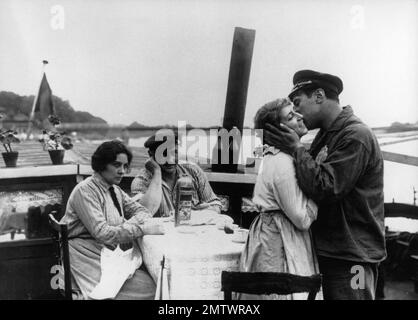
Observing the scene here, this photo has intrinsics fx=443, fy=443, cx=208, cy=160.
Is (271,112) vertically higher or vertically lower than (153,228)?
higher

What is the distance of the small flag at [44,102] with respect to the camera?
387 cm

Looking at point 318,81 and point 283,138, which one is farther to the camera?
point 318,81

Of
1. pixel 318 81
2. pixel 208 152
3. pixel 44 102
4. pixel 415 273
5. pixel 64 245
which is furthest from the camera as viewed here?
pixel 208 152

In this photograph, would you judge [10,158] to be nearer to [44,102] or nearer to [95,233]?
[44,102]

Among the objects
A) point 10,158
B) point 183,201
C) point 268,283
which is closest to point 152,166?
point 183,201

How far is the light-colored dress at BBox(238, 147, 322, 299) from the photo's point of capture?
6.16 feet

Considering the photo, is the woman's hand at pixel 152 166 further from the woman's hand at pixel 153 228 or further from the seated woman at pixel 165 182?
the woman's hand at pixel 153 228

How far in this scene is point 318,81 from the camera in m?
2.14

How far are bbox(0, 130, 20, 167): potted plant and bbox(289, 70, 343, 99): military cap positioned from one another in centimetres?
222

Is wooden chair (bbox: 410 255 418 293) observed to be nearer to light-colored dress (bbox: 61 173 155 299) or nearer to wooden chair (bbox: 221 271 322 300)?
light-colored dress (bbox: 61 173 155 299)

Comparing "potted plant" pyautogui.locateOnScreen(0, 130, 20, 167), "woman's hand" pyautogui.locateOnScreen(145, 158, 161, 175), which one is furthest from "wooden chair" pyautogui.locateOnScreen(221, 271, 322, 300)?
"potted plant" pyautogui.locateOnScreen(0, 130, 20, 167)

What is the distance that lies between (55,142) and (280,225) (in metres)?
2.35

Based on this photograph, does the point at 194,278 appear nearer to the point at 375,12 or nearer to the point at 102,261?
the point at 102,261

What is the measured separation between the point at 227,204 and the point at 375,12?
1.99 meters
